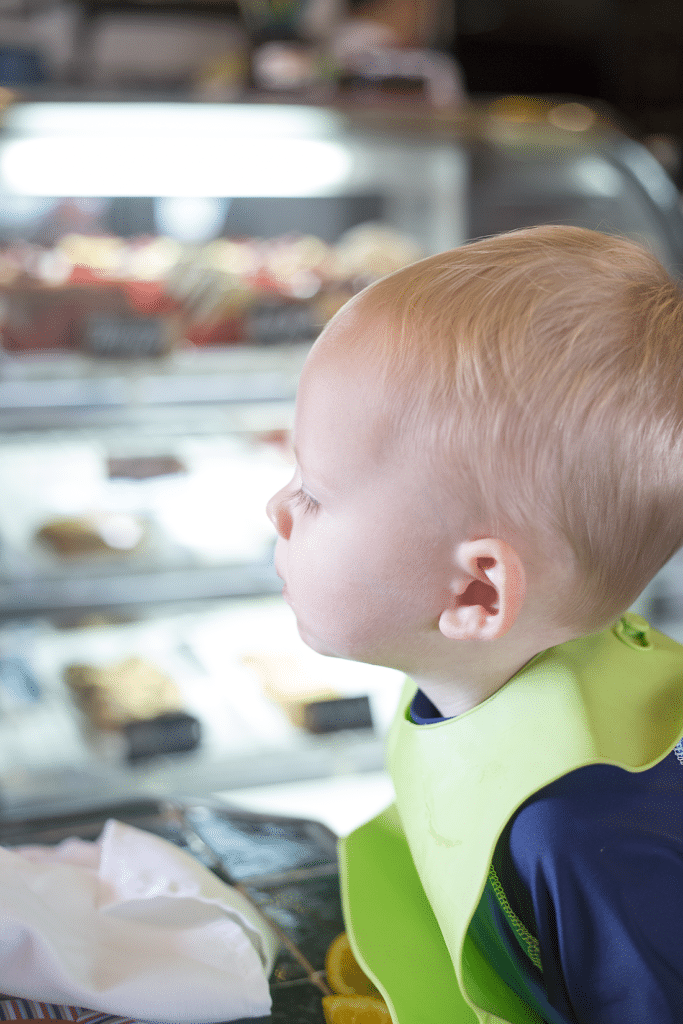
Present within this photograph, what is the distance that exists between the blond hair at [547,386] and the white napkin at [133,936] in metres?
0.37

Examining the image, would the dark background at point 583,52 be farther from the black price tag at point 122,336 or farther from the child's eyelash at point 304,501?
the child's eyelash at point 304,501

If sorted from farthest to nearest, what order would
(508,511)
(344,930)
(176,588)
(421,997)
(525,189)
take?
1. (525,189)
2. (176,588)
3. (344,930)
4. (421,997)
5. (508,511)

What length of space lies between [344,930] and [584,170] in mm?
1601

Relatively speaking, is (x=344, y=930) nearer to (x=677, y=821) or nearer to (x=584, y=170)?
(x=677, y=821)

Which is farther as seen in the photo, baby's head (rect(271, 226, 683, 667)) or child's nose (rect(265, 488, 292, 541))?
child's nose (rect(265, 488, 292, 541))

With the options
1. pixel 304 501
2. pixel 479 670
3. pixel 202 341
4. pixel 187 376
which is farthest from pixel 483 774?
pixel 202 341

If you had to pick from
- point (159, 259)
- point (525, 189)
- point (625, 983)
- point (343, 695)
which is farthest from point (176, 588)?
point (625, 983)

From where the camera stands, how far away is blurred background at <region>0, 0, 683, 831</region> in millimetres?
1775

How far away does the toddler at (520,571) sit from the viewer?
60 centimetres

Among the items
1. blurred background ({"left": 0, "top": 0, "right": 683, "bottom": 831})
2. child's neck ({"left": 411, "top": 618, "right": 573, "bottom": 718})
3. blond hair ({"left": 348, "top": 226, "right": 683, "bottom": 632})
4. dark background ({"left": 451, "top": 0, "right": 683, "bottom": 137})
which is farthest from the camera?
dark background ({"left": 451, "top": 0, "right": 683, "bottom": 137})

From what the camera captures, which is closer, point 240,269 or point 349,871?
point 349,871

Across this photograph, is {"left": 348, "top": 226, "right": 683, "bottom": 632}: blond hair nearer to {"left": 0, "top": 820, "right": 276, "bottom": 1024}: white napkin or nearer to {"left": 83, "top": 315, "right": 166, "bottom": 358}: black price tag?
{"left": 0, "top": 820, "right": 276, "bottom": 1024}: white napkin

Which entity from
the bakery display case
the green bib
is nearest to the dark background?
the bakery display case

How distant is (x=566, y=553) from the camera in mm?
630
